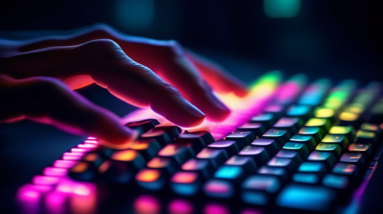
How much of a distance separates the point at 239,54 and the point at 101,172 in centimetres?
94

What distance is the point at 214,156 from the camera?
397 millimetres

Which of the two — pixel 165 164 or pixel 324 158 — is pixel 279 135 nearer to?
pixel 324 158

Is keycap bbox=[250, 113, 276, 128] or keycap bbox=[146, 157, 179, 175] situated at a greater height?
keycap bbox=[250, 113, 276, 128]

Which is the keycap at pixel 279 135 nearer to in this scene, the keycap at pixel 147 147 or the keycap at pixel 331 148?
the keycap at pixel 331 148

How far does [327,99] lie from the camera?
2.18ft

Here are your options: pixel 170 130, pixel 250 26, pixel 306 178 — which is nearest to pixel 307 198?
pixel 306 178

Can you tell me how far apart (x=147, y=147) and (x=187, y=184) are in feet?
0.34

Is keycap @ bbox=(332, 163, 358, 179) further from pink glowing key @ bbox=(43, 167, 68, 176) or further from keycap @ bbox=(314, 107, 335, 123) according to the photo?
pink glowing key @ bbox=(43, 167, 68, 176)

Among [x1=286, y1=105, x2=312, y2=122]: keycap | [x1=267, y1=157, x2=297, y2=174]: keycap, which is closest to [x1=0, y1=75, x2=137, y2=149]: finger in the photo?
[x1=267, y1=157, x2=297, y2=174]: keycap

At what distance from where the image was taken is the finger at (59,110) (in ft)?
1.52

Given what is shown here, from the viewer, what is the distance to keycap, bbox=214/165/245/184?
1.13 feet

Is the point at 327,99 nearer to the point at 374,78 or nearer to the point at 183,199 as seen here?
the point at 374,78

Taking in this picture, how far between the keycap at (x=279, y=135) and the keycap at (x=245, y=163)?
10 centimetres

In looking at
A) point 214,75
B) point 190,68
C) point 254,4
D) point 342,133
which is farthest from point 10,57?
point 254,4
